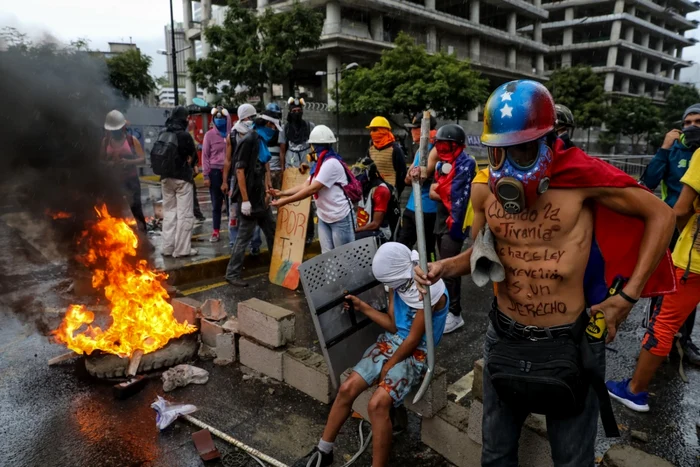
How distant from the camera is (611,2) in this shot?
5891 centimetres

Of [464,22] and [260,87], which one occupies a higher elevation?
[464,22]

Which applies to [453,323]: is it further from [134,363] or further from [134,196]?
[134,196]

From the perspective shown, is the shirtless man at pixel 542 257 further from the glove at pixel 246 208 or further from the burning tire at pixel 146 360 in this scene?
the glove at pixel 246 208

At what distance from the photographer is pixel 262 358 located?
13.0ft

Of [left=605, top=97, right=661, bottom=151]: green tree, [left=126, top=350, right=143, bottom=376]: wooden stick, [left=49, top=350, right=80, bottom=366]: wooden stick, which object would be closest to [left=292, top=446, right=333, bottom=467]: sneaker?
[left=126, top=350, right=143, bottom=376]: wooden stick

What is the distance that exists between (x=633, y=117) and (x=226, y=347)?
48772 mm

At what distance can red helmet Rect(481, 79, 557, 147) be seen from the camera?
182 centimetres

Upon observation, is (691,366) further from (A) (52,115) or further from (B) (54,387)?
(A) (52,115)

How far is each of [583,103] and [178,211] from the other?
40.2 meters

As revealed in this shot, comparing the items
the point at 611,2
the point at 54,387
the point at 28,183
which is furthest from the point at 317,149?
the point at 611,2

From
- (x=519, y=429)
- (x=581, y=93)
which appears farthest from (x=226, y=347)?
(x=581, y=93)

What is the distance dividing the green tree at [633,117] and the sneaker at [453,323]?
46190 millimetres

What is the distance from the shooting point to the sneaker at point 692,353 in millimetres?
4184

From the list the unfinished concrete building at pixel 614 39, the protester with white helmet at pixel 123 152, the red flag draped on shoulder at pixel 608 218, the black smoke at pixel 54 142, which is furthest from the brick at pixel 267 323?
the unfinished concrete building at pixel 614 39
